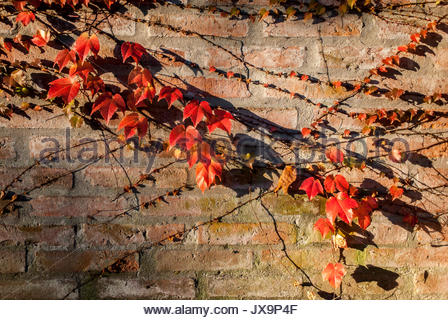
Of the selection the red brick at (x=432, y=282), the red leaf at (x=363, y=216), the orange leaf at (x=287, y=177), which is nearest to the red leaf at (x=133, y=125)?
the orange leaf at (x=287, y=177)

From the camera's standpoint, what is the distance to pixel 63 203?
105 centimetres

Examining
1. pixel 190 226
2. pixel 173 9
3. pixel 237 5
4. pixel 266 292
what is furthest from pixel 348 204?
pixel 173 9

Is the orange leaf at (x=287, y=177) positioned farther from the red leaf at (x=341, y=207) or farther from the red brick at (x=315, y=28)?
the red brick at (x=315, y=28)

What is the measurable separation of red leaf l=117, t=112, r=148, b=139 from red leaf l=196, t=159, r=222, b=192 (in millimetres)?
224

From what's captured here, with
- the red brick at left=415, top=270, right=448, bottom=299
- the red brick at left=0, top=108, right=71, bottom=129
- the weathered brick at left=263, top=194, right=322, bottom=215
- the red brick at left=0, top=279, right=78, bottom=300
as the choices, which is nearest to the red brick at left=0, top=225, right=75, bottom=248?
the red brick at left=0, top=279, right=78, bottom=300

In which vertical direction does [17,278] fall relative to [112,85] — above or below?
below

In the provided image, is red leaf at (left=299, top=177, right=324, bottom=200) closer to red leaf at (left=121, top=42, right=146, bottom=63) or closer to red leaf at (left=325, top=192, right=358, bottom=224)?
red leaf at (left=325, top=192, right=358, bottom=224)

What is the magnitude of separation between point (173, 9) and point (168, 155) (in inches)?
18.6

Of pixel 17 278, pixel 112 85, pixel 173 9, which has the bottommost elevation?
pixel 17 278

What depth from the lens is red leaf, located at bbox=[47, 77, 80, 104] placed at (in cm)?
99

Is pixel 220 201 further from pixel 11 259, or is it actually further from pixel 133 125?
pixel 11 259

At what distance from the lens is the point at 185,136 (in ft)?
3.35

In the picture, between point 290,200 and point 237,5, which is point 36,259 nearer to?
point 290,200

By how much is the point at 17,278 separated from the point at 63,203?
30 centimetres
